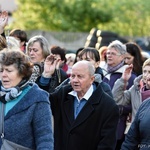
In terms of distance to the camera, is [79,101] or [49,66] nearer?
[79,101]

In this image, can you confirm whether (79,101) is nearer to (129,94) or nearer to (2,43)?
(2,43)

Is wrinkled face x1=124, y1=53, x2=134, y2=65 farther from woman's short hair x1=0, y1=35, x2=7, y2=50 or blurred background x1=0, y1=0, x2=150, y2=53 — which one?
blurred background x1=0, y1=0, x2=150, y2=53

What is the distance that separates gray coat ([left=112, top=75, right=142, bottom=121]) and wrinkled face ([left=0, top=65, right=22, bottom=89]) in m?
3.53

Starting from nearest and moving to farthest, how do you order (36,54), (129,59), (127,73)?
(36,54) → (127,73) → (129,59)

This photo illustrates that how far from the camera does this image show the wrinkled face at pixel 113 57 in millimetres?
10531

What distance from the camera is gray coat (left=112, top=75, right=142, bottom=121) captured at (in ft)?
31.9

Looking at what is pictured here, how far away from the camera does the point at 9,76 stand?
6.39 m

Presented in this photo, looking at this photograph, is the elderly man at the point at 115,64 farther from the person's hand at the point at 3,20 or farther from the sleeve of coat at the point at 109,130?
the person's hand at the point at 3,20

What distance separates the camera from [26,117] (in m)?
6.39

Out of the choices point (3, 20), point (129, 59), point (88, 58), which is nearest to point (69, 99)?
point (3, 20)

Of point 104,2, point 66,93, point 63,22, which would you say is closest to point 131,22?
point 104,2

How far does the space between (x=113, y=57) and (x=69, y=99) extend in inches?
101

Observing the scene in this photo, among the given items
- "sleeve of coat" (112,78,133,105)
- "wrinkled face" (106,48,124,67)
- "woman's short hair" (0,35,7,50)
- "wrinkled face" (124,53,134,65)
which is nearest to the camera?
"woman's short hair" (0,35,7,50)

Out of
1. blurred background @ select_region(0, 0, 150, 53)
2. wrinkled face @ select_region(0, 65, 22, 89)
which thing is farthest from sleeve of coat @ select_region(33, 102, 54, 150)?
blurred background @ select_region(0, 0, 150, 53)
